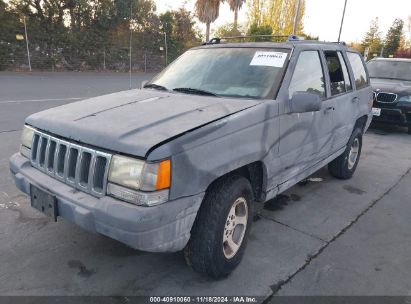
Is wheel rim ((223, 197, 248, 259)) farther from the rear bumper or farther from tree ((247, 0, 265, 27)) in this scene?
tree ((247, 0, 265, 27))

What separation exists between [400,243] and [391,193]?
1.47m

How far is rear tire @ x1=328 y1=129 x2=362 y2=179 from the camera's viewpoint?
5.01 m

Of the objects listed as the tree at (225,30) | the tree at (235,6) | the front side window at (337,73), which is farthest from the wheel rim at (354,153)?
the tree at (225,30)

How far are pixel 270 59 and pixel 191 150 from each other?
1570mm

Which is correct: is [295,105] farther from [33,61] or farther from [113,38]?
[113,38]

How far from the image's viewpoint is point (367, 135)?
8312 millimetres

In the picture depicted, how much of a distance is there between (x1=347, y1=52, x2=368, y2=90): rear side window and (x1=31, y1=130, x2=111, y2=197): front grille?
12.4 ft

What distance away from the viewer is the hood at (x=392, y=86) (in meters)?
8.16

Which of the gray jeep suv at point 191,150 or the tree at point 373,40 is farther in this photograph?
the tree at point 373,40

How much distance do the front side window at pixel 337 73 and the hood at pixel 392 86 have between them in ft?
14.4

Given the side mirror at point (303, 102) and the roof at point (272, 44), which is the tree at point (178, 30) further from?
the side mirror at point (303, 102)

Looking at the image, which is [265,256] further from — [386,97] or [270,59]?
[386,97]

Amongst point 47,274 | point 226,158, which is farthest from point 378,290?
point 47,274

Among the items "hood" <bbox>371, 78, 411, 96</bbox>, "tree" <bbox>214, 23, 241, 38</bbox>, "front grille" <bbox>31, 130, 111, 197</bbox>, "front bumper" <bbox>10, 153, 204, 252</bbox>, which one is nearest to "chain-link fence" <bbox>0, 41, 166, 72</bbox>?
"tree" <bbox>214, 23, 241, 38</bbox>
